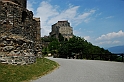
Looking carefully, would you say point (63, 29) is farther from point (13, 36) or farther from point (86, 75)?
point (86, 75)

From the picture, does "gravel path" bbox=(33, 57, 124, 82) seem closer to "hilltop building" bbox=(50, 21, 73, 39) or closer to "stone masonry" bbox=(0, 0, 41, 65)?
"stone masonry" bbox=(0, 0, 41, 65)

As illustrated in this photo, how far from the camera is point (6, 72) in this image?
9586 millimetres

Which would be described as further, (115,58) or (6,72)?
(115,58)

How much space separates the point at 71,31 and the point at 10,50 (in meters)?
104

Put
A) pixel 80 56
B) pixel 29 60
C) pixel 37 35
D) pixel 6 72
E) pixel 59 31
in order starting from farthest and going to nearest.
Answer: pixel 59 31
pixel 80 56
pixel 37 35
pixel 29 60
pixel 6 72

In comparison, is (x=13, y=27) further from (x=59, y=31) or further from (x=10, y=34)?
(x=59, y=31)

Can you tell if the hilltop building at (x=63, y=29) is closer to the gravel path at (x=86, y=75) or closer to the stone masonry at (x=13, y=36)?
Result: the stone masonry at (x=13, y=36)

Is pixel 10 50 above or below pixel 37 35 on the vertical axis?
below

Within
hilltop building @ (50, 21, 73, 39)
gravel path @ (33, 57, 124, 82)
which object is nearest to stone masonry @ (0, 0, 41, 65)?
gravel path @ (33, 57, 124, 82)

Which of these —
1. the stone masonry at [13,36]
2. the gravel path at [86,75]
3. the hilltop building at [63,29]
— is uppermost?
the hilltop building at [63,29]

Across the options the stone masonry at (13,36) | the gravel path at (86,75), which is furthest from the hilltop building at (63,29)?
the gravel path at (86,75)

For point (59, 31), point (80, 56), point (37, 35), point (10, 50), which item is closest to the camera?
point (10, 50)

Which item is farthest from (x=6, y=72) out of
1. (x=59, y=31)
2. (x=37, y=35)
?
(x=59, y=31)

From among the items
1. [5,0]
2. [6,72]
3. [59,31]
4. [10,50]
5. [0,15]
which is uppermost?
[59,31]
